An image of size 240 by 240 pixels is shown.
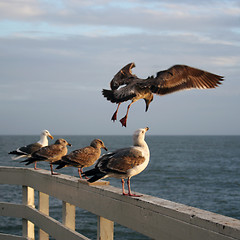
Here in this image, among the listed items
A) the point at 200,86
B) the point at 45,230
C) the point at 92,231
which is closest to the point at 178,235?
the point at 45,230

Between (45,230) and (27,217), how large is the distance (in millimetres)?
558

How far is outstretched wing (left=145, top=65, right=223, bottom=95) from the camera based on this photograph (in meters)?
4.57

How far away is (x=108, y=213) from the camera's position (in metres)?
3.46

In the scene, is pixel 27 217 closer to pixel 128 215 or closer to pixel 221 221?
pixel 128 215

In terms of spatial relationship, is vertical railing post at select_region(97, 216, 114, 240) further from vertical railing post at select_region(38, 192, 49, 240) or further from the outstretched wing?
the outstretched wing

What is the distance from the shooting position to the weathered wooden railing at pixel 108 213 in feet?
8.21

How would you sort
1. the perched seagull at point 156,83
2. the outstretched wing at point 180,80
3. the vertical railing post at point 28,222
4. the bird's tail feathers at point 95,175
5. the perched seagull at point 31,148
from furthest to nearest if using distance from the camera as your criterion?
the perched seagull at point 31,148, the vertical railing post at point 28,222, the outstretched wing at point 180,80, the perched seagull at point 156,83, the bird's tail feathers at point 95,175

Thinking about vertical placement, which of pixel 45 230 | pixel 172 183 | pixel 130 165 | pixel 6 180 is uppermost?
pixel 130 165

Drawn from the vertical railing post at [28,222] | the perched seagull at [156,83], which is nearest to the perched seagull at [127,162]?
the perched seagull at [156,83]

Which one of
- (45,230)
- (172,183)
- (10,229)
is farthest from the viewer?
(172,183)

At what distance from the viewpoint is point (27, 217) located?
5.06m

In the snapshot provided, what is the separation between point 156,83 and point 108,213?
164 centimetres

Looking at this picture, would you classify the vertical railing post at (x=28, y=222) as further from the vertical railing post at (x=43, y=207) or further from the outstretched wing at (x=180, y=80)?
the outstretched wing at (x=180, y=80)

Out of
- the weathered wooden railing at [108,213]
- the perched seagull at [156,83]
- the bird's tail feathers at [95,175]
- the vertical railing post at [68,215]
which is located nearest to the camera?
the weathered wooden railing at [108,213]
